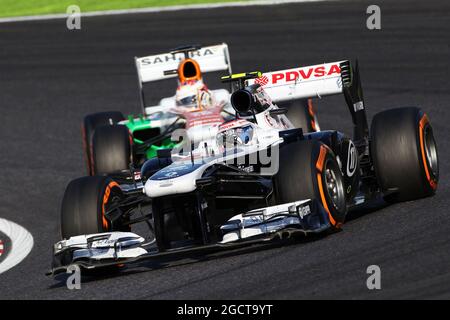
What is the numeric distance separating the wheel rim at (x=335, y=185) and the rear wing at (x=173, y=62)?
6306 mm

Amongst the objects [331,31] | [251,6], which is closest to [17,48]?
[251,6]

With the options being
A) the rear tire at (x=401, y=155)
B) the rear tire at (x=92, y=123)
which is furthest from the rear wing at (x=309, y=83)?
the rear tire at (x=92, y=123)

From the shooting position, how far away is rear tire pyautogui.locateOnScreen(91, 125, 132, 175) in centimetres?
1409

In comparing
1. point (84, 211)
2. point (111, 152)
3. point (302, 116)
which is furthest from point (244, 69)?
point (84, 211)

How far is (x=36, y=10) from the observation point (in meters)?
29.8

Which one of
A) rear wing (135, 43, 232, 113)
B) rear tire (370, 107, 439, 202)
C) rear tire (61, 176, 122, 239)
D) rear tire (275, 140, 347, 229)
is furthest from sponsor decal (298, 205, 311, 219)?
rear wing (135, 43, 232, 113)

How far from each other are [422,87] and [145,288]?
1086 cm

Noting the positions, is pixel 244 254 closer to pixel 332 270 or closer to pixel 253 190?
pixel 253 190

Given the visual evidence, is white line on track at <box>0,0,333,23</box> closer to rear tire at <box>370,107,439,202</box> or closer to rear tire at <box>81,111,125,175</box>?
rear tire at <box>81,111,125,175</box>

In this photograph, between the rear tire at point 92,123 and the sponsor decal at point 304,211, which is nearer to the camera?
the sponsor decal at point 304,211

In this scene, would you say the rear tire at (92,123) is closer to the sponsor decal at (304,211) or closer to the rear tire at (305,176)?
the rear tire at (305,176)

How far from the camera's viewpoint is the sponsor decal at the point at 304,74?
38.0ft

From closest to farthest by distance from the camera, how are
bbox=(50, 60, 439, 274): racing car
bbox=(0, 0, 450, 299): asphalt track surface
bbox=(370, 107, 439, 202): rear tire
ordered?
bbox=(0, 0, 450, 299): asphalt track surface
bbox=(50, 60, 439, 274): racing car
bbox=(370, 107, 439, 202): rear tire

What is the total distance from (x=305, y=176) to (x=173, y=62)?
23.4ft
